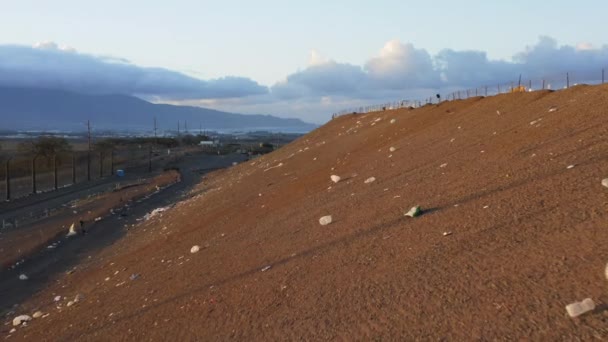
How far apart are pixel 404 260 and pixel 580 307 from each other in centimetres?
319

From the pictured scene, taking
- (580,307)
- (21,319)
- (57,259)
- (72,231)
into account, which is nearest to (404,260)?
(580,307)

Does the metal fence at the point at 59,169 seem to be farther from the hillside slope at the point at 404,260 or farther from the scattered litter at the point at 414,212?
the scattered litter at the point at 414,212

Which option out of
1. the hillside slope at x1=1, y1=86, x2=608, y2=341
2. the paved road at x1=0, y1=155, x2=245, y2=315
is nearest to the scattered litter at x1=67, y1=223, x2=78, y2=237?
the paved road at x1=0, y1=155, x2=245, y2=315

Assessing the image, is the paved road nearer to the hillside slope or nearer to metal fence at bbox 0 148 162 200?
the hillside slope

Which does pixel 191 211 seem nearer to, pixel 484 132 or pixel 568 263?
pixel 484 132

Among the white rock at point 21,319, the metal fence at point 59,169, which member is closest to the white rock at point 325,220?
the white rock at point 21,319

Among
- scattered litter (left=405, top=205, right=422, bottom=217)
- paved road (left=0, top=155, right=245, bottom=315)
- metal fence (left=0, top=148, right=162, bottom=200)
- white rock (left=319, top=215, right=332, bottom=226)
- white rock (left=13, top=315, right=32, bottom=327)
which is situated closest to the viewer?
scattered litter (left=405, top=205, right=422, bottom=217)

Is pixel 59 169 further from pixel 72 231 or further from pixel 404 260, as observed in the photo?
pixel 404 260

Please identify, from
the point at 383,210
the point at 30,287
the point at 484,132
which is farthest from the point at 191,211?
the point at 383,210

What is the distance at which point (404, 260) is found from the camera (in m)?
8.89

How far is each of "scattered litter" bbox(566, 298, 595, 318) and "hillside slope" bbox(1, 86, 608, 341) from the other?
0.09 meters

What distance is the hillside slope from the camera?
6816mm

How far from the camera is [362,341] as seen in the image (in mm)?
6797

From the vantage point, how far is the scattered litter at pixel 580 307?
5914mm
